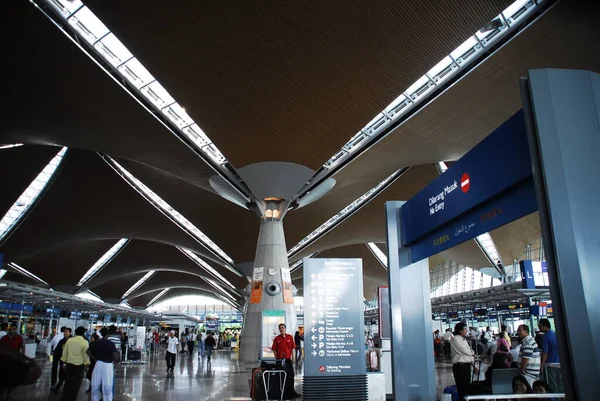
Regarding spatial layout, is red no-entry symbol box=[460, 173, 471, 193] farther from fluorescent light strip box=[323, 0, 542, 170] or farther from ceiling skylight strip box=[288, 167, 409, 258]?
ceiling skylight strip box=[288, 167, 409, 258]

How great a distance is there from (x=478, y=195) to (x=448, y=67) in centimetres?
1277

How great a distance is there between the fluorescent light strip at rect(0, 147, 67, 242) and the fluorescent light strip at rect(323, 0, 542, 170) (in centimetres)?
1740

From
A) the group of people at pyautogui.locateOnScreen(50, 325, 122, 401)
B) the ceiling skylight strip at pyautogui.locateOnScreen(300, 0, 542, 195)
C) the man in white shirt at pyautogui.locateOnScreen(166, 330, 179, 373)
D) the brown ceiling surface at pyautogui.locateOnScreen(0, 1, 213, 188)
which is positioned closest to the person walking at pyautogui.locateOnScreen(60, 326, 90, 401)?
the group of people at pyautogui.locateOnScreen(50, 325, 122, 401)

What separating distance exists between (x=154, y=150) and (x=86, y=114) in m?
3.53

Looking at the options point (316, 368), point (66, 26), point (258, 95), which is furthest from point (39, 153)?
point (316, 368)

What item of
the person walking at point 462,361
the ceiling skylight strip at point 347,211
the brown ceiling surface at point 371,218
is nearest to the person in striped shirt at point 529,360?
the person walking at point 462,361

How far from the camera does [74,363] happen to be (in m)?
8.54

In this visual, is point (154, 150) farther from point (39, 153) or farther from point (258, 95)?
point (39, 153)

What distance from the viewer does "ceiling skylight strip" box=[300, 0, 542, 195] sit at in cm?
1361

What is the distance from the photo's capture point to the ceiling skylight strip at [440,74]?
536 inches

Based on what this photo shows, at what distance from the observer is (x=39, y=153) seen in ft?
83.1

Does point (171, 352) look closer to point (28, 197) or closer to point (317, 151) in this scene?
point (317, 151)

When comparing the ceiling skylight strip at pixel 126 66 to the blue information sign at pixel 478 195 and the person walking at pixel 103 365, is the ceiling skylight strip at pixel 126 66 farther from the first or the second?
the blue information sign at pixel 478 195

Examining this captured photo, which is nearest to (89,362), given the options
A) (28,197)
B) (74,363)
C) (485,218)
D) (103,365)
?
(74,363)
